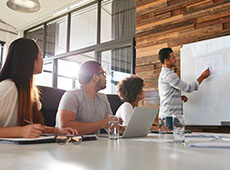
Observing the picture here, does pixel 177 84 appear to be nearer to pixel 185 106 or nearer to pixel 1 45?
pixel 185 106

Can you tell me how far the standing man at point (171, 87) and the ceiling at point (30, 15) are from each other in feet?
8.64

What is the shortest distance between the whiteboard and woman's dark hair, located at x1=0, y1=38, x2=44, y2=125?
2193 millimetres

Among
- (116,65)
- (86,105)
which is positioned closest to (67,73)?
(116,65)

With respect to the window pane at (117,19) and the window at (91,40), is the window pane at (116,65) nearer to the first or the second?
the window at (91,40)

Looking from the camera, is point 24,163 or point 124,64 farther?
point 124,64

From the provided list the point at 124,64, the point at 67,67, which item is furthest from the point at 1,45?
the point at 124,64

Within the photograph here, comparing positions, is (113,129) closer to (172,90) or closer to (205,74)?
(172,90)

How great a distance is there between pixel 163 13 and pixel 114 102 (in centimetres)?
165

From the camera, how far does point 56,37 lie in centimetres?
548

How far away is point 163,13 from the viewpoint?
352 centimetres

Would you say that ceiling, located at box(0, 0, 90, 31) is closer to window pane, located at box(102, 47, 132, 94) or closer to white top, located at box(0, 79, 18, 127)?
window pane, located at box(102, 47, 132, 94)

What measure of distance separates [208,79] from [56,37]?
3.64 meters

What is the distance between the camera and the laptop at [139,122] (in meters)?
1.17

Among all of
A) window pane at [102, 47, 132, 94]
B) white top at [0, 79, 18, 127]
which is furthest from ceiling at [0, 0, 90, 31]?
white top at [0, 79, 18, 127]
